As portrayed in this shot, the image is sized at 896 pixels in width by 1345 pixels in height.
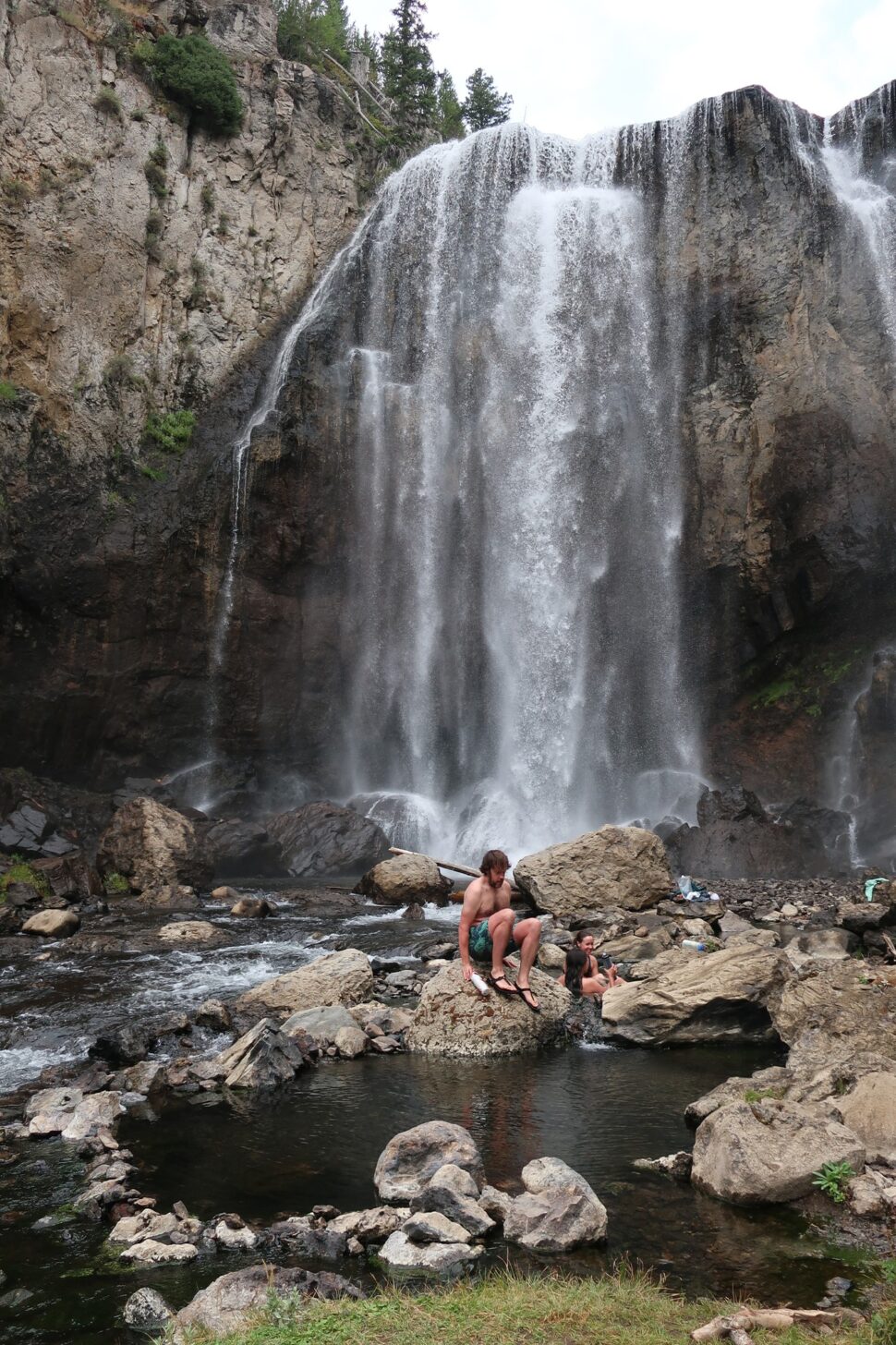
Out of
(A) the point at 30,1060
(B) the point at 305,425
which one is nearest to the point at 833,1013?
(A) the point at 30,1060

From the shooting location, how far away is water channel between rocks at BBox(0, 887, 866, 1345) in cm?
476

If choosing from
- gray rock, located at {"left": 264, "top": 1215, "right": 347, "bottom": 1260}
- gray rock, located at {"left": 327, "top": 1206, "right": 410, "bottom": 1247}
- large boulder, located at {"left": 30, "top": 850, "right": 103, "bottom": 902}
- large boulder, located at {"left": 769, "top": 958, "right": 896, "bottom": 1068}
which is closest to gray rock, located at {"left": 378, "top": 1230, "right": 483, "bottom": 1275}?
gray rock, located at {"left": 327, "top": 1206, "right": 410, "bottom": 1247}

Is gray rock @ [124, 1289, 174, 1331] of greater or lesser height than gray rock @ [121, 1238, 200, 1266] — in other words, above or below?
above

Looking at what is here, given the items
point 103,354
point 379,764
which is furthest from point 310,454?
point 379,764

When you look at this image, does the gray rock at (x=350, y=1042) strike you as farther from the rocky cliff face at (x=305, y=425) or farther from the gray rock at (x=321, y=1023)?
the rocky cliff face at (x=305, y=425)

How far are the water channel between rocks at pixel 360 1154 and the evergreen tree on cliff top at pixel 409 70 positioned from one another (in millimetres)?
37722

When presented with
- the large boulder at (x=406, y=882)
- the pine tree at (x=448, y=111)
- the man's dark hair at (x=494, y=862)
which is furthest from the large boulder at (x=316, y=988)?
the pine tree at (x=448, y=111)

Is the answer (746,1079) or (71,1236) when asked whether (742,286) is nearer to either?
(746,1079)

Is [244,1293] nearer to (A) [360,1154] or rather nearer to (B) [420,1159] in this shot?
(B) [420,1159]

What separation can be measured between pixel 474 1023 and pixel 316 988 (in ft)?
7.68

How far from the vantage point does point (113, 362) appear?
26.5 metres

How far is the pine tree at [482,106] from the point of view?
51.2 m

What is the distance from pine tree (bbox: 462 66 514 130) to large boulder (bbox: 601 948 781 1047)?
5192 centimetres

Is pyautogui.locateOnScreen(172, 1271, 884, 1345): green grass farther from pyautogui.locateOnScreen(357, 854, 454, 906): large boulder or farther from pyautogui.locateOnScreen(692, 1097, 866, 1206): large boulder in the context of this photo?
pyautogui.locateOnScreen(357, 854, 454, 906): large boulder
